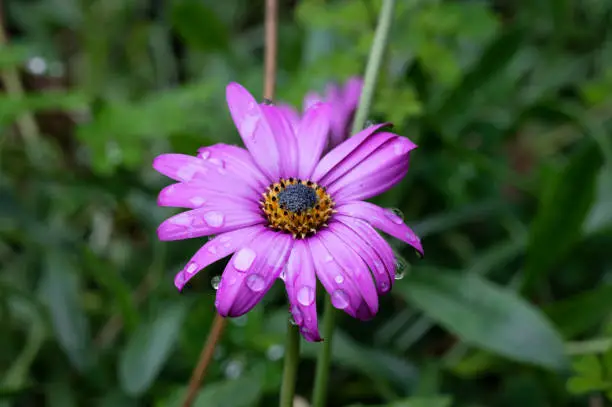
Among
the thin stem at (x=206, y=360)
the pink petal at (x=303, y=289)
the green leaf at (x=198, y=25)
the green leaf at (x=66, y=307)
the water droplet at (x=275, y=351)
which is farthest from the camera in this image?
the green leaf at (x=198, y=25)

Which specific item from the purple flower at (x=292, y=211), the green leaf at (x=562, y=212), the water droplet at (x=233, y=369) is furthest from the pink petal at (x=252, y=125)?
the green leaf at (x=562, y=212)

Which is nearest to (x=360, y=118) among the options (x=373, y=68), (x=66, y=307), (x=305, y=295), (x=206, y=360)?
(x=373, y=68)

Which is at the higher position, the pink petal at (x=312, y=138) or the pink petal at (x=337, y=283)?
the pink petal at (x=312, y=138)

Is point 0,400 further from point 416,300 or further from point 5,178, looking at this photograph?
point 416,300

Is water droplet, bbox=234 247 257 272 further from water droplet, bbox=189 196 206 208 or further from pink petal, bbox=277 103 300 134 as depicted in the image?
pink petal, bbox=277 103 300 134

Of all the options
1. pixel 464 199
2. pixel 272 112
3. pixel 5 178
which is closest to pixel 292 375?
pixel 272 112

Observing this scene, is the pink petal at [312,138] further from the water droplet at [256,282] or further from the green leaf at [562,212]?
the green leaf at [562,212]

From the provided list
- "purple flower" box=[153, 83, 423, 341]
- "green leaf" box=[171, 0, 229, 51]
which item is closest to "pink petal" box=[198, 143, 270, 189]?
"purple flower" box=[153, 83, 423, 341]
